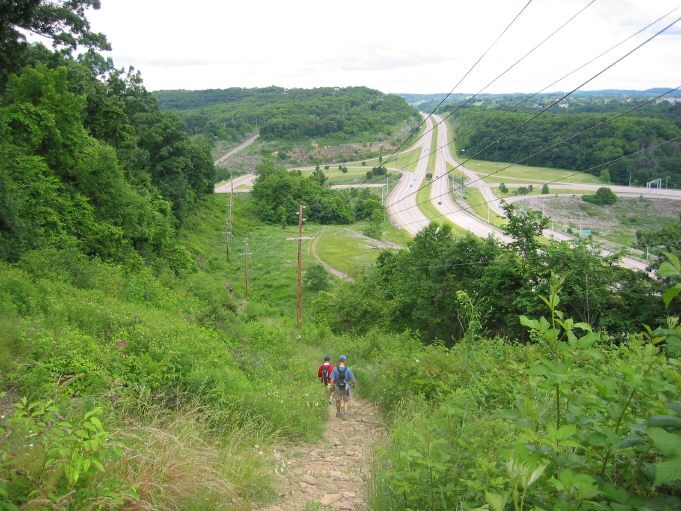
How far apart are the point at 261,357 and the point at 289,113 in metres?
134

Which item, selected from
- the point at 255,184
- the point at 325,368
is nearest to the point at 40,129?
the point at 325,368

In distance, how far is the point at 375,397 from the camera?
1065cm

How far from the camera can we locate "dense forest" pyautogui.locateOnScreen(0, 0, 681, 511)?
8.60 ft

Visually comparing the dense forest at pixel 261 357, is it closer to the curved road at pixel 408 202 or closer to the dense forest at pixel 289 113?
the curved road at pixel 408 202

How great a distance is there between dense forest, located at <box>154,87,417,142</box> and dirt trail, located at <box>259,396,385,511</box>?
11273 cm

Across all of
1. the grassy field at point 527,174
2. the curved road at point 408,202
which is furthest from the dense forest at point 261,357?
the grassy field at point 527,174

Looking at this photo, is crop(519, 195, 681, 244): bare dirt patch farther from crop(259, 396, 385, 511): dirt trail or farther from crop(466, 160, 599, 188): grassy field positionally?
crop(259, 396, 385, 511): dirt trail

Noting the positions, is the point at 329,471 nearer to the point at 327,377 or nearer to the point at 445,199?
the point at 327,377

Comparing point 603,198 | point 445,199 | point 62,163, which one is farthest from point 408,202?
point 62,163

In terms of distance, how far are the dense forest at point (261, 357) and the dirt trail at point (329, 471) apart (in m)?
0.21

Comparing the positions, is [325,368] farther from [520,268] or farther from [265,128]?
[265,128]

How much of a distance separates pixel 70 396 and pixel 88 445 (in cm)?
313

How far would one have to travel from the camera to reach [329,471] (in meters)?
6.37

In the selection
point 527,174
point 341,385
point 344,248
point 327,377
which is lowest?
point 344,248
